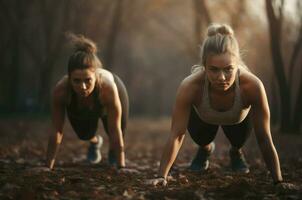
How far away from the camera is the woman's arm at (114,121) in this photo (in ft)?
19.9

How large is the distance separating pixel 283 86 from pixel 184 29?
26046 millimetres

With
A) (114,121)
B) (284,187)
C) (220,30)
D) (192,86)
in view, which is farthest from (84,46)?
(284,187)

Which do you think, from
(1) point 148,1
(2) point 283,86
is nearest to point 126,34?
(1) point 148,1

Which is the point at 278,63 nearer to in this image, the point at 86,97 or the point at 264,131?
the point at 86,97

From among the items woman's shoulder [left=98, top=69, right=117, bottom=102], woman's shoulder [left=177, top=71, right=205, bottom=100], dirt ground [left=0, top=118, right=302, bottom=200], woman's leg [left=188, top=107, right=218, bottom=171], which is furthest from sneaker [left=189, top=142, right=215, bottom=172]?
woman's shoulder [left=177, top=71, right=205, bottom=100]

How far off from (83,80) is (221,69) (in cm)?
180

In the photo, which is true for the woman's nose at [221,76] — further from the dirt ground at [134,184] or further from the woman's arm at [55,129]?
the woman's arm at [55,129]

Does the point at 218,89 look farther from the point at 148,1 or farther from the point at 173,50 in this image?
the point at 173,50

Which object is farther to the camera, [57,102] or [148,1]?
A: [148,1]

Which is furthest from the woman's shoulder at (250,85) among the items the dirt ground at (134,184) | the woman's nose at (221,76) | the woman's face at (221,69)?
the dirt ground at (134,184)

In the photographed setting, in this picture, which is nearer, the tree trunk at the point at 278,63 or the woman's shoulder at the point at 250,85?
the woman's shoulder at the point at 250,85

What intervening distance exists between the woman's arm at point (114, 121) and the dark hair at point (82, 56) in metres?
0.38

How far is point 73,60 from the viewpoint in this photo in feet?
19.1

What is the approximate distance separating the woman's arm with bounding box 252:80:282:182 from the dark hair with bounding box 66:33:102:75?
2051 millimetres
